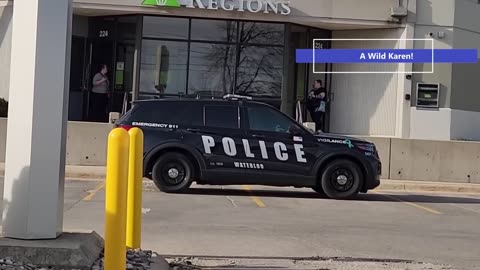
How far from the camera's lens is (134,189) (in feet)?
22.8

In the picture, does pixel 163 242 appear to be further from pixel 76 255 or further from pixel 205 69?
pixel 205 69

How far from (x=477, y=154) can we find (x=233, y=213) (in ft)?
32.5

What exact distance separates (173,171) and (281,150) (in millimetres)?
2122

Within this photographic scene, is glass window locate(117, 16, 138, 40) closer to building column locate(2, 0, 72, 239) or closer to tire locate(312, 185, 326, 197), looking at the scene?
tire locate(312, 185, 326, 197)

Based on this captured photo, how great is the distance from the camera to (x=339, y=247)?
8961mm

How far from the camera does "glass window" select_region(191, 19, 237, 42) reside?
80.2ft

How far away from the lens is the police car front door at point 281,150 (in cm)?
1420

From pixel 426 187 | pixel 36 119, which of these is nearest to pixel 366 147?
pixel 426 187

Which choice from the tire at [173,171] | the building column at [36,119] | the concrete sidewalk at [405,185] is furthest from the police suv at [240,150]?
the building column at [36,119]

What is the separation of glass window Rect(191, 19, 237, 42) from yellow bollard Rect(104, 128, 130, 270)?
63.8 feet

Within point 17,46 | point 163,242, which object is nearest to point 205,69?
point 163,242

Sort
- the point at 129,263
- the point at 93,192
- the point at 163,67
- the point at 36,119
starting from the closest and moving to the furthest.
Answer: the point at 36,119 → the point at 129,263 → the point at 93,192 → the point at 163,67
